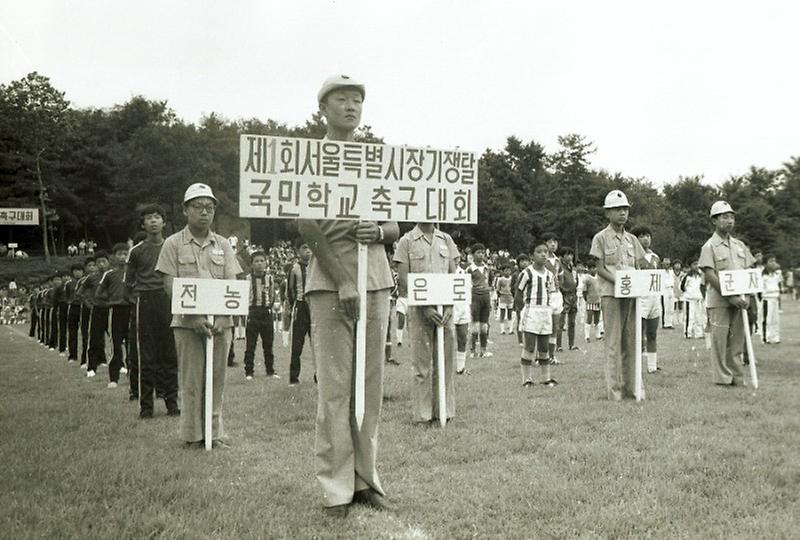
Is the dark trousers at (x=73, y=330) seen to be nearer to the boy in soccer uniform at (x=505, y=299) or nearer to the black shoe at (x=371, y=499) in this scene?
the boy in soccer uniform at (x=505, y=299)

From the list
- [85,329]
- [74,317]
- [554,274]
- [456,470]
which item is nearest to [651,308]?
[554,274]

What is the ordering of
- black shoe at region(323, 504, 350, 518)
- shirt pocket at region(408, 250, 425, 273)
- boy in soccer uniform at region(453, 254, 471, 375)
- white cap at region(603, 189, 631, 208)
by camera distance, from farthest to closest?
boy in soccer uniform at region(453, 254, 471, 375)
white cap at region(603, 189, 631, 208)
shirt pocket at region(408, 250, 425, 273)
black shoe at region(323, 504, 350, 518)

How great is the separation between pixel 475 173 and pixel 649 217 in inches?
2204

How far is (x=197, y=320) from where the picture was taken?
23.5 ft

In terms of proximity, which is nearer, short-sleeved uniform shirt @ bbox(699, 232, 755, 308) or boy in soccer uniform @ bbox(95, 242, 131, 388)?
short-sleeved uniform shirt @ bbox(699, 232, 755, 308)

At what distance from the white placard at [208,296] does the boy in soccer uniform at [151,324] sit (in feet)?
6.96

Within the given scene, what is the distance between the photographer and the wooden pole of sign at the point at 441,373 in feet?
26.0

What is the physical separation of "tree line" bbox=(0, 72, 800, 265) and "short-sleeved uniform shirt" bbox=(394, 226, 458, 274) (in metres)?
43.5

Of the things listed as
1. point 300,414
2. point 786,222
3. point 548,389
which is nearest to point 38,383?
point 300,414

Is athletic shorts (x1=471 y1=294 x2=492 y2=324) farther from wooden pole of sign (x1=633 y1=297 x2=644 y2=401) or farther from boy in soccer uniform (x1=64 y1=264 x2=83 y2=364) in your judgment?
boy in soccer uniform (x1=64 y1=264 x2=83 y2=364)

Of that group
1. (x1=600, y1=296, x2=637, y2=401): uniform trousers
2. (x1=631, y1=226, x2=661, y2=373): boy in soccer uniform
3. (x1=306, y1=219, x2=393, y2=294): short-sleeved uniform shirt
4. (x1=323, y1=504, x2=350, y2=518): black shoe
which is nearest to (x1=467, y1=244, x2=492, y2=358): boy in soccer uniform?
(x1=631, y1=226, x2=661, y2=373): boy in soccer uniform

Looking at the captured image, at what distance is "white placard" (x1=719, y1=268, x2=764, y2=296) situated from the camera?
32.7 feet

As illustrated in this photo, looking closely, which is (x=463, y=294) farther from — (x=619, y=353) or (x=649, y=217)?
(x=649, y=217)

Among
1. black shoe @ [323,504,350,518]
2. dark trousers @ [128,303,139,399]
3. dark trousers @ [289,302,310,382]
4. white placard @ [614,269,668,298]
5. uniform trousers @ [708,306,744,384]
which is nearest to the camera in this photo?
black shoe @ [323,504,350,518]
